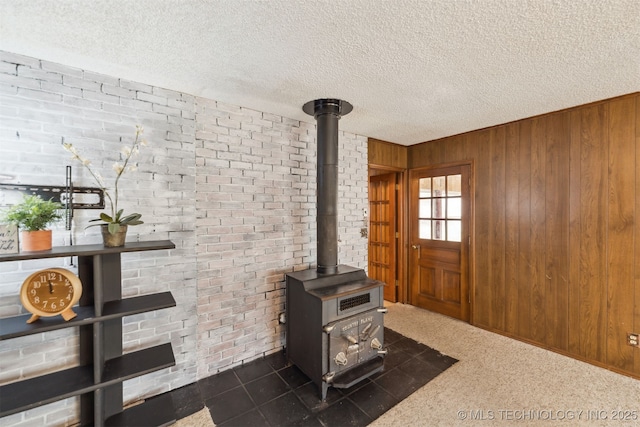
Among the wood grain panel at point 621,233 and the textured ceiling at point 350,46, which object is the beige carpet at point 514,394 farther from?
the textured ceiling at point 350,46

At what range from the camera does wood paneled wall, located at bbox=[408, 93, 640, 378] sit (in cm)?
234

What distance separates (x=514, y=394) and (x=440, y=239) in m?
1.93

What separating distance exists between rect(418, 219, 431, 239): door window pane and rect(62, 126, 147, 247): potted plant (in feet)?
11.1

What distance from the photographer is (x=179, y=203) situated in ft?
7.38

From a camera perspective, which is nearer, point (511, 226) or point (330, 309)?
point (330, 309)

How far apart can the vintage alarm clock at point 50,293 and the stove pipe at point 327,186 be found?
5.67ft

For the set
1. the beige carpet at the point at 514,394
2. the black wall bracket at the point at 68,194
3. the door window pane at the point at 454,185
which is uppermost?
the door window pane at the point at 454,185

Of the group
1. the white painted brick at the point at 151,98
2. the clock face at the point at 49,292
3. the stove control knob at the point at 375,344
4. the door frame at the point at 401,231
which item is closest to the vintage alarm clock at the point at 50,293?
the clock face at the point at 49,292

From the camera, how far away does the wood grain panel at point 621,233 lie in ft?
7.58

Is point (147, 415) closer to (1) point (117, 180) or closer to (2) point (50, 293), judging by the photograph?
(2) point (50, 293)

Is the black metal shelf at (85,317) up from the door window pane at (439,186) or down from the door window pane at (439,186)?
down

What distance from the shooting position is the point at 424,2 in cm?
128

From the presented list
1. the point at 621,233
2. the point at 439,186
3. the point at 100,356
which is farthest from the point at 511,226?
the point at 100,356

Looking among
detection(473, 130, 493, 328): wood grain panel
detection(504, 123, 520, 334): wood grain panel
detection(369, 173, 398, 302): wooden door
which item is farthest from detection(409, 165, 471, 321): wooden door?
detection(504, 123, 520, 334): wood grain panel
